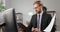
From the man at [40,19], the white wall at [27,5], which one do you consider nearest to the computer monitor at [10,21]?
the man at [40,19]

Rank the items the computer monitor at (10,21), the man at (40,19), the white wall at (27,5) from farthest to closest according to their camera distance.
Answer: the white wall at (27,5), the man at (40,19), the computer monitor at (10,21)

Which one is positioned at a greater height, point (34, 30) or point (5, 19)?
point (5, 19)

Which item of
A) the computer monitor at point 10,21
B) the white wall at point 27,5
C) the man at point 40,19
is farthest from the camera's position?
the white wall at point 27,5

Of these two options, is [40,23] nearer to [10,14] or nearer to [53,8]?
[10,14]

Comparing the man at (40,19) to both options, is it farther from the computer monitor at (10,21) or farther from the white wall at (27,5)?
the white wall at (27,5)

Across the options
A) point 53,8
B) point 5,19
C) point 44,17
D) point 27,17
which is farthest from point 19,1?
point 5,19

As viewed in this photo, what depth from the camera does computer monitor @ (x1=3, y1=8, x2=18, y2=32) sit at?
101 cm

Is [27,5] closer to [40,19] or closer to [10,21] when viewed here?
[40,19]

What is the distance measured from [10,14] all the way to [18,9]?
3.57 meters

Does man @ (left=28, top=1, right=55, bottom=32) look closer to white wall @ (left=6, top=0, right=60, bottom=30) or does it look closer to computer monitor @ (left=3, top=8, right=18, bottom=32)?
computer monitor @ (left=3, top=8, right=18, bottom=32)

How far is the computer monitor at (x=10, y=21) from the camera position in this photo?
3.31 feet

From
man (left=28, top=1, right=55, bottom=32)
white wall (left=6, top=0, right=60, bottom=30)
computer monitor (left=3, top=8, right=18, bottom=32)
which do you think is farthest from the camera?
white wall (left=6, top=0, right=60, bottom=30)

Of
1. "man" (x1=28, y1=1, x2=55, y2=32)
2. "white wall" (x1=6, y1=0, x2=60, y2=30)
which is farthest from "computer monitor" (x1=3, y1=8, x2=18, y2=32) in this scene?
"white wall" (x1=6, y1=0, x2=60, y2=30)

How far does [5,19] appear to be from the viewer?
107 centimetres
